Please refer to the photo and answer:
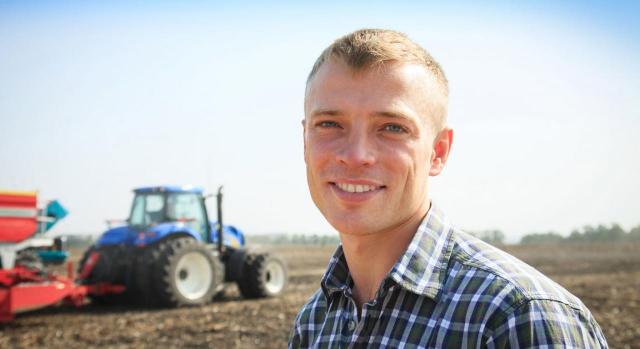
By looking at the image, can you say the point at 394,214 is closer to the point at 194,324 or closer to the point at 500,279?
the point at 500,279

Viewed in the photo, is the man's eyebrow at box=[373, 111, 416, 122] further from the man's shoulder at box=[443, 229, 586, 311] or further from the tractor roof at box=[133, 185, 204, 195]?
the tractor roof at box=[133, 185, 204, 195]

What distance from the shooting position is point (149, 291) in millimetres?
10727

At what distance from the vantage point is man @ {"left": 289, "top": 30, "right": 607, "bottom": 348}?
1.56 metres

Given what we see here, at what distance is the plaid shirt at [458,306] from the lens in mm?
1465

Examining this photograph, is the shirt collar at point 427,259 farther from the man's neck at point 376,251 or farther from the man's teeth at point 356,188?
the man's teeth at point 356,188

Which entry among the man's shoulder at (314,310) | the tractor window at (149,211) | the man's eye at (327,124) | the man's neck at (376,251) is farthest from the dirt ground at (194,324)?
the man's eye at (327,124)

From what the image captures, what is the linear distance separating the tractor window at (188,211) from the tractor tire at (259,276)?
110cm

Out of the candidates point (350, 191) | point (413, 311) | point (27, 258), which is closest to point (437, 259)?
point (413, 311)

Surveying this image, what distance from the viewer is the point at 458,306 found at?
157 centimetres

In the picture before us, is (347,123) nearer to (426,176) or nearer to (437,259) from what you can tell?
(426,176)

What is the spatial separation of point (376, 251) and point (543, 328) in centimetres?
59

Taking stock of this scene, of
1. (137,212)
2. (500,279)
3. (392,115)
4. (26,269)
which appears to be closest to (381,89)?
(392,115)

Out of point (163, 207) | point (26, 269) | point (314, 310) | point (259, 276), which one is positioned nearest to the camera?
point (314, 310)

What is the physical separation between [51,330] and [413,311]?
330 inches
